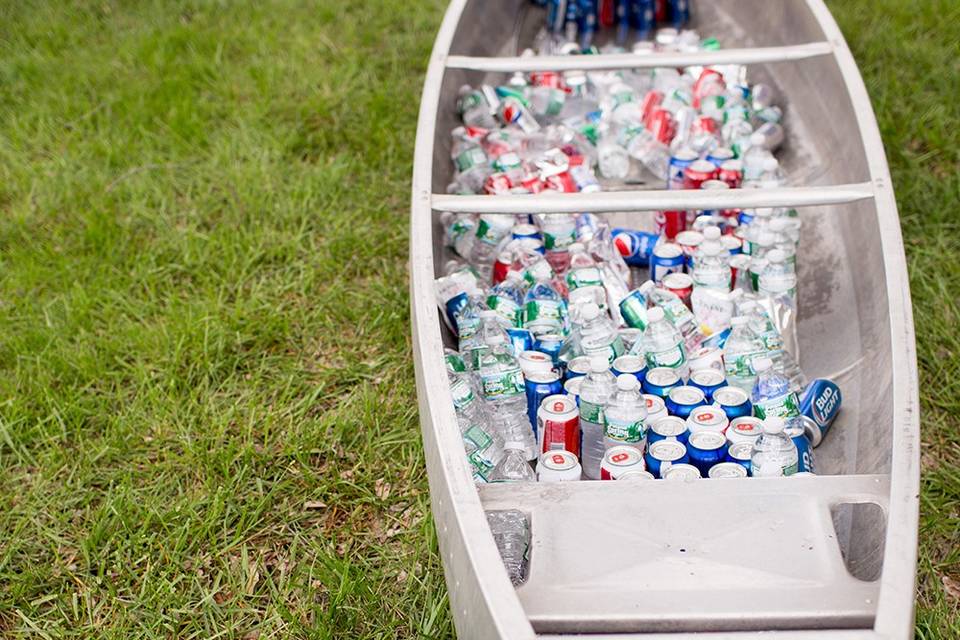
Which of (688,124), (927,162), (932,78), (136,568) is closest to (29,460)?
(136,568)

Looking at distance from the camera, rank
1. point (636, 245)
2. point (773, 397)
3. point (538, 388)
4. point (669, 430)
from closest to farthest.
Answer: point (669, 430)
point (773, 397)
point (538, 388)
point (636, 245)

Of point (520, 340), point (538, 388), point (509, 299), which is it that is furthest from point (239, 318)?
point (538, 388)

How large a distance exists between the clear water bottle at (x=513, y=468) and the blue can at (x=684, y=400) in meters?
0.38

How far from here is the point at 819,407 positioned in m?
2.45

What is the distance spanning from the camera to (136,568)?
96.3 inches

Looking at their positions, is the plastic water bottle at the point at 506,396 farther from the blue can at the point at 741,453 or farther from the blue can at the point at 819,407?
the blue can at the point at 819,407

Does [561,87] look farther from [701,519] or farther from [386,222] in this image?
[701,519]

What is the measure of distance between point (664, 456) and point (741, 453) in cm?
18

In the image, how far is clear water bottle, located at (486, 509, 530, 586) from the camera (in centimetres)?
212

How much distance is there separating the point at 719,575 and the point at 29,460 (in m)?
2.02

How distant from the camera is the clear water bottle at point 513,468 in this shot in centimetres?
239

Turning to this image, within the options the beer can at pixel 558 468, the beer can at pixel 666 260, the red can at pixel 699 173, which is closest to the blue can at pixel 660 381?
the beer can at pixel 558 468

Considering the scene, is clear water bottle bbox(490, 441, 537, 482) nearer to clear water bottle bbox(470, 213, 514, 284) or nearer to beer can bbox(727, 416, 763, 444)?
beer can bbox(727, 416, 763, 444)

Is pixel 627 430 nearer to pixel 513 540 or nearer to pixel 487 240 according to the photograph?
pixel 513 540
